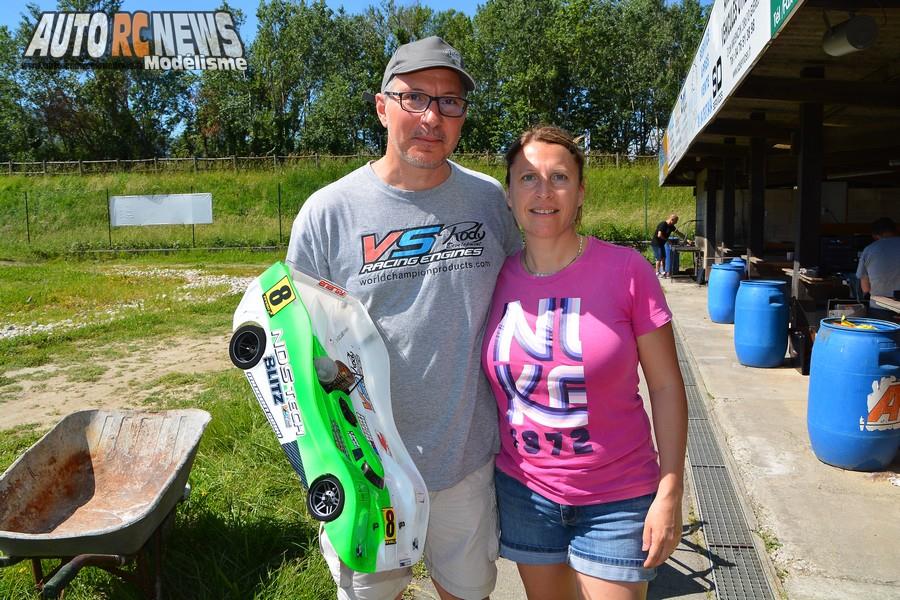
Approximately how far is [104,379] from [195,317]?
4.43 metres

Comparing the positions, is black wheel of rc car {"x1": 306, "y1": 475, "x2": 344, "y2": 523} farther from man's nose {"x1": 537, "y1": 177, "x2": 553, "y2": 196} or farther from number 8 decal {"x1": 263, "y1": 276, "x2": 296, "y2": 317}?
man's nose {"x1": 537, "y1": 177, "x2": 553, "y2": 196}

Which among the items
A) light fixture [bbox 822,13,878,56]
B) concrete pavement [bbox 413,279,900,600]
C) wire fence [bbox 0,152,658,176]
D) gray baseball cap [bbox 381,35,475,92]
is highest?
wire fence [bbox 0,152,658,176]

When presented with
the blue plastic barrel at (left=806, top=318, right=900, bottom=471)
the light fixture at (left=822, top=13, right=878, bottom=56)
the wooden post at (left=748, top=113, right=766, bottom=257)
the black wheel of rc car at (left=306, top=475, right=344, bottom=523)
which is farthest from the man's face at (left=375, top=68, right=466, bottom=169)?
the wooden post at (left=748, top=113, right=766, bottom=257)

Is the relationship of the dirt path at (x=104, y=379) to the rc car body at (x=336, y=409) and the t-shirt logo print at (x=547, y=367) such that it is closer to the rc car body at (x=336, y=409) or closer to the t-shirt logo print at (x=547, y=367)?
the rc car body at (x=336, y=409)

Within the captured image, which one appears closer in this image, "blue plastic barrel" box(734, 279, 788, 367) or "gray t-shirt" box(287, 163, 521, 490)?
"gray t-shirt" box(287, 163, 521, 490)

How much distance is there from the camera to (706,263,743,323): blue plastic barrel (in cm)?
1061

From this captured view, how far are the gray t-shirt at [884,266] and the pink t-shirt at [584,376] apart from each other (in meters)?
6.71

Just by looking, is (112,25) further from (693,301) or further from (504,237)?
(504,237)

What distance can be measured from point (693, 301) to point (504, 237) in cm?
1190

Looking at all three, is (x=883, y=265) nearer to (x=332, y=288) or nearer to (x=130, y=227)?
(x=332, y=288)

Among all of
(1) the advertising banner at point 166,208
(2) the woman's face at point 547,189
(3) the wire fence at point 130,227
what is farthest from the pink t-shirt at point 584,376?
(1) the advertising banner at point 166,208

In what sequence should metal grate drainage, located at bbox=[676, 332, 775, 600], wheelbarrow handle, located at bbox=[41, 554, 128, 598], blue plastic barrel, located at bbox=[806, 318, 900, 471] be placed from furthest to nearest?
blue plastic barrel, located at bbox=[806, 318, 900, 471] → metal grate drainage, located at bbox=[676, 332, 775, 600] → wheelbarrow handle, located at bbox=[41, 554, 128, 598]

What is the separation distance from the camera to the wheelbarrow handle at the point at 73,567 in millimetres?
2896

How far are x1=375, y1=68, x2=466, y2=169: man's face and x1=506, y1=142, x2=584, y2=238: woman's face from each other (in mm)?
279
